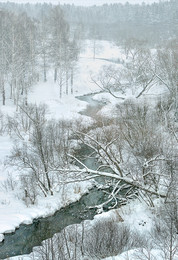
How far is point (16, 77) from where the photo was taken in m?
25.8

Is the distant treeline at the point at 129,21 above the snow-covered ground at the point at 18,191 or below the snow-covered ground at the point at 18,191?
above

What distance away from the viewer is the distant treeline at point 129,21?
62.8 m

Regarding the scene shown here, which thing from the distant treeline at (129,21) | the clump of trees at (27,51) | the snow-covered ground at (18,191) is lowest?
the snow-covered ground at (18,191)

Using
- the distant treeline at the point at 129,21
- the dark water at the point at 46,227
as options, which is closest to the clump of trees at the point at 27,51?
the dark water at the point at 46,227

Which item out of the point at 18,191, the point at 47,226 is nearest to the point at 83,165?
the point at 47,226

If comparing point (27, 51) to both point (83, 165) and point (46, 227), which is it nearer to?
point (83, 165)

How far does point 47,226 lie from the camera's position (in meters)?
12.6

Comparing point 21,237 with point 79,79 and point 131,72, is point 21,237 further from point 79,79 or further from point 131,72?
point 79,79

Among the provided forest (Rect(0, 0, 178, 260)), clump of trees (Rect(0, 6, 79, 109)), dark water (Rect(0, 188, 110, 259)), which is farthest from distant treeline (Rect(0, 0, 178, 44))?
dark water (Rect(0, 188, 110, 259))

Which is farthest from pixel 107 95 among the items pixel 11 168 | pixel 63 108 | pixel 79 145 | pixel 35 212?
pixel 35 212

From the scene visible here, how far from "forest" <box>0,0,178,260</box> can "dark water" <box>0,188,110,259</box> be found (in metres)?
0.05

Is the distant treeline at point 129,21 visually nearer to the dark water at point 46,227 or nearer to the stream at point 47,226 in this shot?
the stream at point 47,226

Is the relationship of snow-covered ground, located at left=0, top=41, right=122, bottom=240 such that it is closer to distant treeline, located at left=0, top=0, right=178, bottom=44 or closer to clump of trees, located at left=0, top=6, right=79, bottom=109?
clump of trees, located at left=0, top=6, right=79, bottom=109

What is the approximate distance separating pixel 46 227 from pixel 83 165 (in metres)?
3.34
